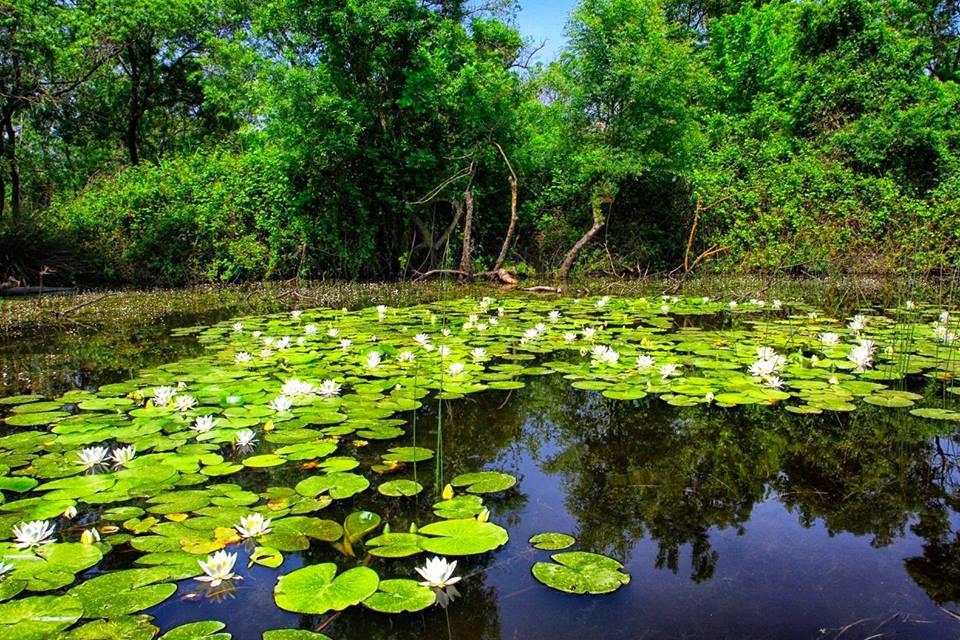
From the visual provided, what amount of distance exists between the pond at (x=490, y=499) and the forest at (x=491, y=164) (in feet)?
21.0

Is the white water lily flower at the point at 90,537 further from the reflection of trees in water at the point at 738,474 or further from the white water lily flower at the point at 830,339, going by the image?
the white water lily flower at the point at 830,339

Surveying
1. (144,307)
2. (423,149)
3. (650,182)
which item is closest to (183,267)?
(144,307)

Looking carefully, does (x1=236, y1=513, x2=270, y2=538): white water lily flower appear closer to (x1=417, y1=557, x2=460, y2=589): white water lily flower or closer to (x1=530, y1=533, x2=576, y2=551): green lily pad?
(x1=417, y1=557, x2=460, y2=589): white water lily flower

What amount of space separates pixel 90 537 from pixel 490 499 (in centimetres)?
114

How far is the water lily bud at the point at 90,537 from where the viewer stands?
158cm

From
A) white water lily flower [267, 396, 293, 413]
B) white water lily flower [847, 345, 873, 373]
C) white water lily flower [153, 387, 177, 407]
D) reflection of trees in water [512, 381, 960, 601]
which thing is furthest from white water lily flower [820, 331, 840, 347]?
white water lily flower [153, 387, 177, 407]

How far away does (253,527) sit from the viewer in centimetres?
159

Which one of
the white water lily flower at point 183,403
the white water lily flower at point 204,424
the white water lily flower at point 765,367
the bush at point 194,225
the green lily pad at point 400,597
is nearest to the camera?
the green lily pad at point 400,597

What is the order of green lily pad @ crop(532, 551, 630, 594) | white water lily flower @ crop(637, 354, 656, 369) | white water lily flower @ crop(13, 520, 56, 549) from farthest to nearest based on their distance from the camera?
1. white water lily flower @ crop(637, 354, 656, 369)
2. white water lily flower @ crop(13, 520, 56, 549)
3. green lily pad @ crop(532, 551, 630, 594)

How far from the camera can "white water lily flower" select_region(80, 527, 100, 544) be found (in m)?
1.58

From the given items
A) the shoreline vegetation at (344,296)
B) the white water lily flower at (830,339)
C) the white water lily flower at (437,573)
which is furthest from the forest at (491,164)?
the white water lily flower at (437,573)

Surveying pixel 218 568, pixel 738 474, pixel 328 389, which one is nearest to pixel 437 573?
pixel 218 568

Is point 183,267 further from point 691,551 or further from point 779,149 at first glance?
point 779,149

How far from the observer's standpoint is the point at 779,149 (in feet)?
37.7
